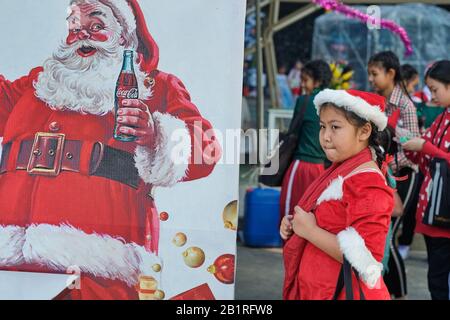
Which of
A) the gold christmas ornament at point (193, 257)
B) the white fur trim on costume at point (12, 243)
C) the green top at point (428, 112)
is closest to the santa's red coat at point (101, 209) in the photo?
the white fur trim on costume at point (12, 243)

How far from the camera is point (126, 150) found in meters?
2.66

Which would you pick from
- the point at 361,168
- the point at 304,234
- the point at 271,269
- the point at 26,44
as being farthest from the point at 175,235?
the point at 271,269

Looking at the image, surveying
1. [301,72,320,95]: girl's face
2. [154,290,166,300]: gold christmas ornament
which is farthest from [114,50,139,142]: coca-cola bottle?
Answer: [301,72,320,95]: girl's face

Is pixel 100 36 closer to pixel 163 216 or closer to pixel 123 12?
pixel 123 12

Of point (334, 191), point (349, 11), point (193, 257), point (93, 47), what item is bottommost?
point (193, 257)

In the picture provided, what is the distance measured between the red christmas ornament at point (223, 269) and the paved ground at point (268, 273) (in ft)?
7.54

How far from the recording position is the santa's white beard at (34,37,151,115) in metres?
2.68

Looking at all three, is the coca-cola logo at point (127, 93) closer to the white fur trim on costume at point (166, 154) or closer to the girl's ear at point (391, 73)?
the white fur trim on costume at point (166, 154)

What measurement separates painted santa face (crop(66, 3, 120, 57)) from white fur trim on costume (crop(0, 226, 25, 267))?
0.69m

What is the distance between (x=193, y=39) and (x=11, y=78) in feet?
2.27

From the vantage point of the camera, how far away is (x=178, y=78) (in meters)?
2.65

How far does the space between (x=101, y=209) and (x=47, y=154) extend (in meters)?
0.29

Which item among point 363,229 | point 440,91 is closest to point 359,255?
point 363,229

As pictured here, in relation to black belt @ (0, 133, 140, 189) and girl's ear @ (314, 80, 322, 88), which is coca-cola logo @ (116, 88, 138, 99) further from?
girl's ear @ (314, 80, 322, 88)
